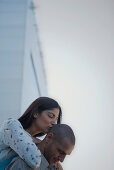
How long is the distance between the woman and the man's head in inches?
2.4

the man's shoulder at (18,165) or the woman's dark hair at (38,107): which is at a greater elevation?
the woman's dark hair at (38,107)

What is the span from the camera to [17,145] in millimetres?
1251

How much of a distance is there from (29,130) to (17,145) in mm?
434

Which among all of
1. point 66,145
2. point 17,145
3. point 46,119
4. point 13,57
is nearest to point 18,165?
point 17,145

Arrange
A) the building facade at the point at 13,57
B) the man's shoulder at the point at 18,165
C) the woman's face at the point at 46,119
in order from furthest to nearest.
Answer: the building facade at the point at 13,57 → the woman's face at the point at 46,119 → the man's shoulder at the point at 18,165

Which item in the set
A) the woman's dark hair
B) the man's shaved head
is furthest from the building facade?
the man's shaved head

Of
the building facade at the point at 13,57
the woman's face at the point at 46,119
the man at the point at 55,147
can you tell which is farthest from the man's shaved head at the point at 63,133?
the building facade at the point at 13,57

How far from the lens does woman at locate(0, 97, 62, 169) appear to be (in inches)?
47.2

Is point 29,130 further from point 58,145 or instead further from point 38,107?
point 58,145

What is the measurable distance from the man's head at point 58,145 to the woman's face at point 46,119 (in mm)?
349

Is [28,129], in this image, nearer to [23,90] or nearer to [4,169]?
[4,169]

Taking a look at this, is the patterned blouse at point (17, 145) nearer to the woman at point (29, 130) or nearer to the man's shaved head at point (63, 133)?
the woman at point (29, 130)

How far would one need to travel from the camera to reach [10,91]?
7336 mm

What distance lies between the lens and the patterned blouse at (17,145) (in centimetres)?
117
